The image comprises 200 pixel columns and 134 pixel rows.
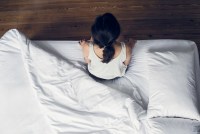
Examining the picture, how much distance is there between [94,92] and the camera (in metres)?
1.58

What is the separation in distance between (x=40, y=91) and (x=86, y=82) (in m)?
0.26

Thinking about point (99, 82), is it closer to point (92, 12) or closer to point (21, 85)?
point (21, 85)

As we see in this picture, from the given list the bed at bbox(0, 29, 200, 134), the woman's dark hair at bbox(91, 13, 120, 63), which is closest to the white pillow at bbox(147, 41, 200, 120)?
the bed at bbox(0, 29, 200, 134)

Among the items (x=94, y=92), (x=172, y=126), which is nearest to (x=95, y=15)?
(x=94, y=92)

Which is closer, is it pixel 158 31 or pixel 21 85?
Result: pixel 21 85

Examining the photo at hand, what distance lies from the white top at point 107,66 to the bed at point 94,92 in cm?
5

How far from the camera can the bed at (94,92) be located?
57.2 inches

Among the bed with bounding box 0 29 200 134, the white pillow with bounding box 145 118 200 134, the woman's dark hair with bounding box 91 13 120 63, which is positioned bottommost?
the white pillow with bounding box 145 118 200 134

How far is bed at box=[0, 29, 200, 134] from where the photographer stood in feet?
4.77

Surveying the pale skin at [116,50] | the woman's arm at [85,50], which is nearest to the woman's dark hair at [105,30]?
the pale skin at [116,50]

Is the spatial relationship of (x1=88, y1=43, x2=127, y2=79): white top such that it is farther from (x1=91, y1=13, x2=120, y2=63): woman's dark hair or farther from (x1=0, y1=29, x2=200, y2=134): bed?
(x1=91, y1=13, x2=120, y2=63): woman's dark hair

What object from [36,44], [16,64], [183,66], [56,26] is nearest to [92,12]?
[56,26]

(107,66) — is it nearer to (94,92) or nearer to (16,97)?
(94,92)

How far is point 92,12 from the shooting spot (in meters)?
2.30
